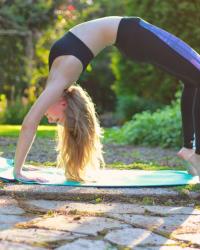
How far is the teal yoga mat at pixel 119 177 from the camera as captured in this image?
3.19 metres

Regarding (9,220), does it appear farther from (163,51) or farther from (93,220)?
(163,51)

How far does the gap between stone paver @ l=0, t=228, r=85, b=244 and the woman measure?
90 cm

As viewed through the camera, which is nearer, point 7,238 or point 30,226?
point 7,238

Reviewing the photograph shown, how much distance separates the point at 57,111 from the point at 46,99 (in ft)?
0.50

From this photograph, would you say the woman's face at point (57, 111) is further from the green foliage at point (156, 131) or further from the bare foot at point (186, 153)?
the green foliage at point (156, 131)

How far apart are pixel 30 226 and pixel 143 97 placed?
9.68m

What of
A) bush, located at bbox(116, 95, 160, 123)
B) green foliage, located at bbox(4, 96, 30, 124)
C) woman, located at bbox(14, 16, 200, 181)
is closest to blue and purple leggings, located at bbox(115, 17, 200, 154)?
woman, located at bbox(14, 16, 200, 181)

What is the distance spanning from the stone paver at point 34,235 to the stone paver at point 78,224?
6 cm

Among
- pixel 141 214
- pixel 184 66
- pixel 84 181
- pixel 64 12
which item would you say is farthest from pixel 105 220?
pixel 64 12

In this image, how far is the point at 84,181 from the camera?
10.7 ft

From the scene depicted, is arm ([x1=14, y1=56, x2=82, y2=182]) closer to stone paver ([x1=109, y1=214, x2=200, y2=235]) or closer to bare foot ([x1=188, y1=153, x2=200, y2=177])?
stone paver ([x1=109, y1=214, x2=200, y2=235])

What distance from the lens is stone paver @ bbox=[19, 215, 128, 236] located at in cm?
225

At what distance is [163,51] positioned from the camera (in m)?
3.16

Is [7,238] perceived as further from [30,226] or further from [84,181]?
[84,181]
